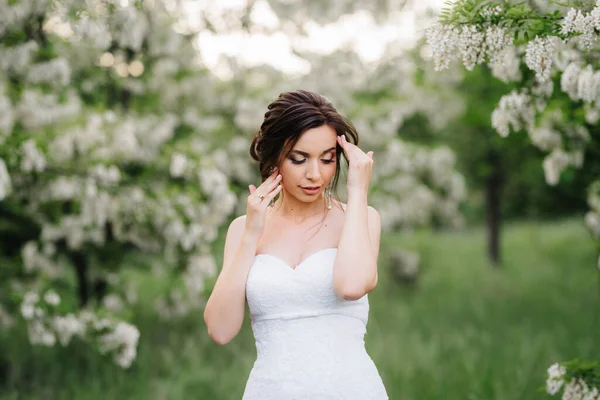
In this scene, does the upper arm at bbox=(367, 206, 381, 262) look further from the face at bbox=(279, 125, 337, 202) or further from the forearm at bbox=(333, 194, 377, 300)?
the face at bbox=(279, 125, 337, 202)

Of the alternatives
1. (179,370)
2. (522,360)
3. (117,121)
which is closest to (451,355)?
(522,360)

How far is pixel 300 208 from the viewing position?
276 cm

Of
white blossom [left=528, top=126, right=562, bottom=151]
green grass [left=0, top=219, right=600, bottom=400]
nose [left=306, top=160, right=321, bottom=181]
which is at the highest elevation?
white blossom [left=528, top=126, right=562, bottom=151]

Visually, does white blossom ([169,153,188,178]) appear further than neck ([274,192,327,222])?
Yes

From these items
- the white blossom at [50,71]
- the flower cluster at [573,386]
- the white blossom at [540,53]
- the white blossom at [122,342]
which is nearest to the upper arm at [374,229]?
the white blossom at [540,53]

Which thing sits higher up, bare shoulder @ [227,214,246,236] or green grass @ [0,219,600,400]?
bare shoulder @ [227,214,246,236]

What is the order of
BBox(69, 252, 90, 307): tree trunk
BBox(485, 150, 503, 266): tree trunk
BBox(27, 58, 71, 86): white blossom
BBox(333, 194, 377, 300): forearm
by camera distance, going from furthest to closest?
BBox(485, 150, 503, 266): tree trunk, BBox(69, 252, 90, 307): tree trunk, BBox(27, 58, 71, 86): white blossom, BBox(333, 194, 377, 300): forearm

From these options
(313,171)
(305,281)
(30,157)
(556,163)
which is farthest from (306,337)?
(30,157)

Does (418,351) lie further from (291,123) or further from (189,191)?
(291,123)

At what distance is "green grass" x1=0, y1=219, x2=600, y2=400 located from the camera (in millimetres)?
6324

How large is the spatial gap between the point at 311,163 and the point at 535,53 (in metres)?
1.15

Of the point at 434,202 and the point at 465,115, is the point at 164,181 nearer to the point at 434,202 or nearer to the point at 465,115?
the point at 434,202

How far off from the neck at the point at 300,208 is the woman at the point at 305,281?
121mm

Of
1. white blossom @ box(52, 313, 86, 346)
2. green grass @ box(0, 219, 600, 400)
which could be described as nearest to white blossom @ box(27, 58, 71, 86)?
white blossom @ box(52, 313, 86, 346)
